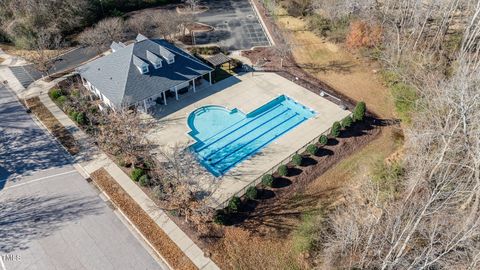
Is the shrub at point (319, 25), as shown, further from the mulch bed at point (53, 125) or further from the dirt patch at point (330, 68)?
the mulch bed at point (53, 125)

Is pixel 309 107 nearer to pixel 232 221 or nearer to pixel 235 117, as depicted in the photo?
pixel 235 117

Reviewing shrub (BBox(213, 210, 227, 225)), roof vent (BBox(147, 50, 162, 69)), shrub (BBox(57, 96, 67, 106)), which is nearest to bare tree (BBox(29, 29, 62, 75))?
shrub (BBox(57, 96, 67, 106))

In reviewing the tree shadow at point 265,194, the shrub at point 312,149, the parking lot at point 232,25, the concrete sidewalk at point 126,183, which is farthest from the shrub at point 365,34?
the concrete sidewalk at point 126,183

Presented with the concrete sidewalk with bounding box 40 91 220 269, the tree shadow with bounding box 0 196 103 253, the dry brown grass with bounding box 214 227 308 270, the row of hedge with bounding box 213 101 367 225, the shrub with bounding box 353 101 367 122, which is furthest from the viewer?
the shrub with bounding box 353 101 367 122

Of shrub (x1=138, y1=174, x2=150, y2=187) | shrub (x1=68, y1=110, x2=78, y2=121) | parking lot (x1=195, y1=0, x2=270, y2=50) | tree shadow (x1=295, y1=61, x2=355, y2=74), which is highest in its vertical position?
parking lot (x1=195, y1=0, x2=270, y2=50)

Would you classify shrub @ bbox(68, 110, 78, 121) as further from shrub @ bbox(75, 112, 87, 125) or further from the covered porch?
the covered porch

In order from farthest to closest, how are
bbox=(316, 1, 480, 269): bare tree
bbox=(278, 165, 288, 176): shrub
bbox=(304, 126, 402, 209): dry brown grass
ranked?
1. bbox=(278, 165, 288, 176): shrub
2. bbox=(304, 126, 402, 209): dry brown grass
3. bbox=(316, 1, 480, 269): bare tree

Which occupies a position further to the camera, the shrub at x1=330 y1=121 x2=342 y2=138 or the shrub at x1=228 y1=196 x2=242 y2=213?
the shrub at x1=330 y1=121 x2=342 y2=138

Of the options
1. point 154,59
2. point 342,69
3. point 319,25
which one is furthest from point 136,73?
point 319,25
